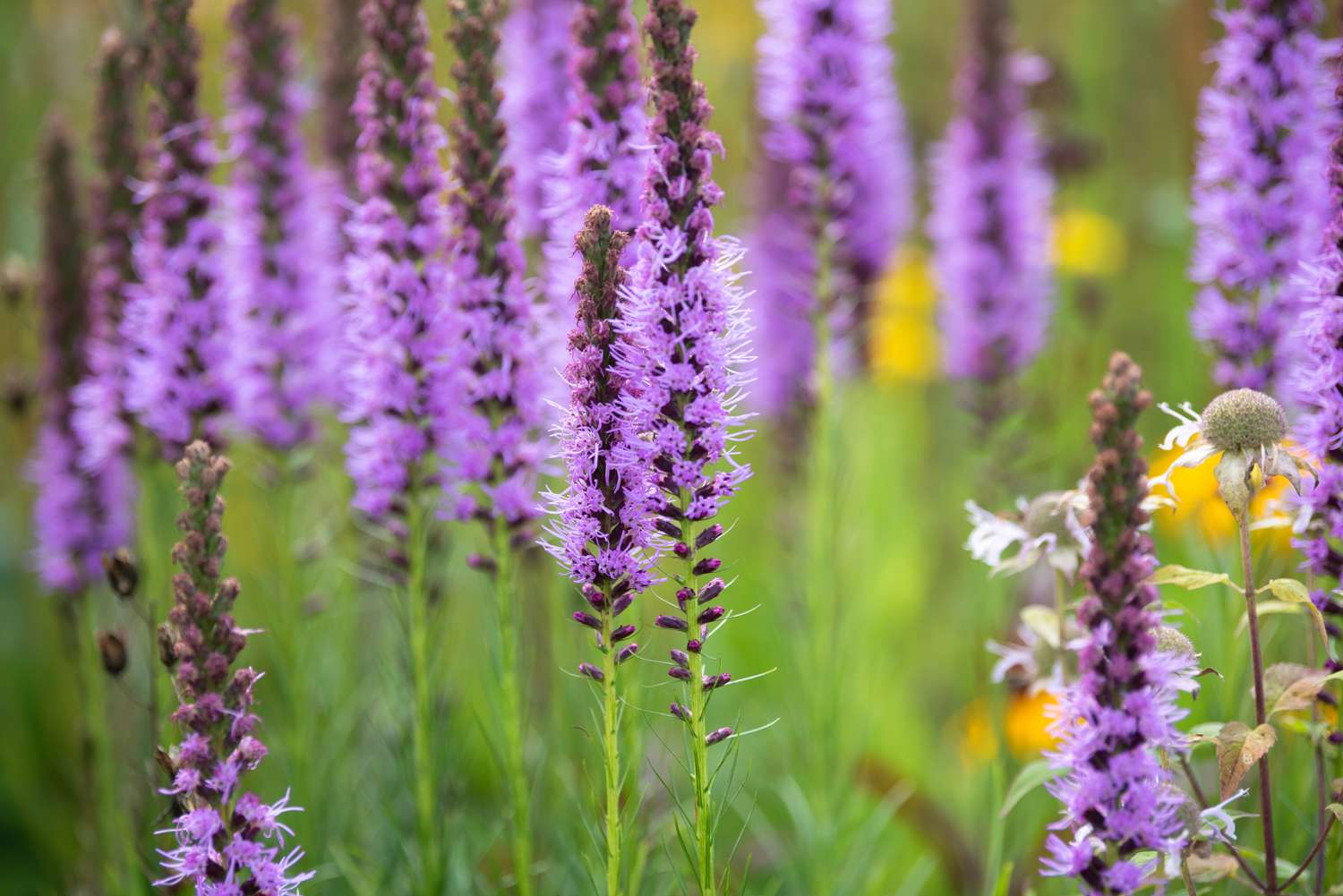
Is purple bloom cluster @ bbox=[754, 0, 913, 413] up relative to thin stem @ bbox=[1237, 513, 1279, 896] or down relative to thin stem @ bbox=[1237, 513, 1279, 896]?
up

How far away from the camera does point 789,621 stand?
4.21m

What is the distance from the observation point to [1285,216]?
8.62 feet

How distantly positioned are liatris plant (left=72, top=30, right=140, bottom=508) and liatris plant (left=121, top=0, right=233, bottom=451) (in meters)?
0.16

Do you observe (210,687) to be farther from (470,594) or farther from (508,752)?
(470,594)

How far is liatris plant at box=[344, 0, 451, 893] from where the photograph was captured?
2533mm

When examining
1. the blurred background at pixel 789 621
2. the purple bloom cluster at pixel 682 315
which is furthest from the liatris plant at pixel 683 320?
the blurred background at pixel 789 621

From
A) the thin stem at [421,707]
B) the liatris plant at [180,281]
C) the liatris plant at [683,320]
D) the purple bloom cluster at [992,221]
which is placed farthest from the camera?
the purple bloom cluster at [992,221]

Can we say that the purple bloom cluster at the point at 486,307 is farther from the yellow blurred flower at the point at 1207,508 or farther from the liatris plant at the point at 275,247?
the yellow blurred flower at the point at 1207,508

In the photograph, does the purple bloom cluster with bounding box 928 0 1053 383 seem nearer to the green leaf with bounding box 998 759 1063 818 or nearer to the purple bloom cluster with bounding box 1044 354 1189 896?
the green leaf with bounding box 998 759 1063 818

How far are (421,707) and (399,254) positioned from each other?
1.07 m

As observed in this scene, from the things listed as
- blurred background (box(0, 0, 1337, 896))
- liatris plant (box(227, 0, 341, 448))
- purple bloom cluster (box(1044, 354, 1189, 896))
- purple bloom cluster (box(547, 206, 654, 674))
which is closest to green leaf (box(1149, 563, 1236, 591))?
purple bloom cluster (box(1044, 354, 1189, 896))

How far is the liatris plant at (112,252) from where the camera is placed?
3104mm

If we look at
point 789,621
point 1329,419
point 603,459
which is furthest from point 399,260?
point 789,621

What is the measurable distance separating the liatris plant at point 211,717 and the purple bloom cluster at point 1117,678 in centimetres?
119
